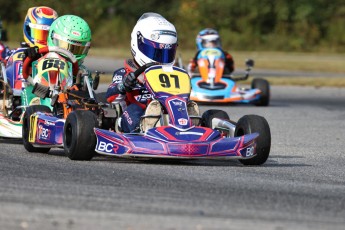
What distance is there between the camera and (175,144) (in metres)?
9.02

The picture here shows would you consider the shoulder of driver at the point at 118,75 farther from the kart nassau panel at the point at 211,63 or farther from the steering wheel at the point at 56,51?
the kart nassau panel at the point at 211,63

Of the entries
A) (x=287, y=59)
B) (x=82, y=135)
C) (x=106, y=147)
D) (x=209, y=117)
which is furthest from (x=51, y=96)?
(x=287, y=59)

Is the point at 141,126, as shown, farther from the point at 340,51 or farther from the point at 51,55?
the point at 340,51

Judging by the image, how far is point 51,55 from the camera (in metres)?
11.5

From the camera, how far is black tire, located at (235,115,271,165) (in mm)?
9375

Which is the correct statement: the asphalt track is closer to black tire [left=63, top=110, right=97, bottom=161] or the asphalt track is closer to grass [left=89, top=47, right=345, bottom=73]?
black tire [left=63, top=110, right=97, bottom=161]

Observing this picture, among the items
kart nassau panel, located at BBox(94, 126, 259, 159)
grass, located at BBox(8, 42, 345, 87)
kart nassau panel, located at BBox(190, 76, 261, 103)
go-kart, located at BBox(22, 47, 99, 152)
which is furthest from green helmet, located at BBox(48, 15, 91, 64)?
grass, located at BBox(8, 42, 345, 87)

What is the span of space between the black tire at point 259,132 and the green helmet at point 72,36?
9.01 feet

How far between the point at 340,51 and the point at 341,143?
99.2 ft

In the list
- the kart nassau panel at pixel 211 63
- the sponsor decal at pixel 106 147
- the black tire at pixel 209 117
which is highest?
the black tire at pixel 209 117

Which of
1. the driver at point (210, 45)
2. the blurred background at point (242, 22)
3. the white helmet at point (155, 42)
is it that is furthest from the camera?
the blurred background at point (242, 22)

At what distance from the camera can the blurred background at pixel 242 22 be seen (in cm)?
4300

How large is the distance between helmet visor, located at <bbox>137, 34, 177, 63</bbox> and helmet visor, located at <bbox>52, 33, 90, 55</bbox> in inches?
64.5

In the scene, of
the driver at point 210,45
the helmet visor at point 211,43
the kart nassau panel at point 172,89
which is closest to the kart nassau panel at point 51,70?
the kart nassau panel at point 172,89
